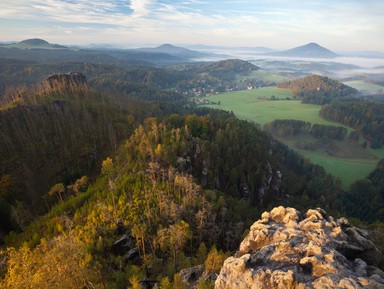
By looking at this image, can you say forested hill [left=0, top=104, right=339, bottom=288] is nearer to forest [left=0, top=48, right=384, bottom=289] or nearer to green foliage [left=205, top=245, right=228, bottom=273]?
green foliage [left=205, top=245, right=228, bottom=273]

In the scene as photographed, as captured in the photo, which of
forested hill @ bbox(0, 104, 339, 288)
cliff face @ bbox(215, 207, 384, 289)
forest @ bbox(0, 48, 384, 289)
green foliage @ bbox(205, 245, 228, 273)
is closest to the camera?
cliff face @ bbox(215, 207, 384, 289)

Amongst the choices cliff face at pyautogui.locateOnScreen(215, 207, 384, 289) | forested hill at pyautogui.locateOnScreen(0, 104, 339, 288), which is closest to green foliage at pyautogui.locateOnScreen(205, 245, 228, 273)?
forested hill at pyautogui.locateOnScreen(0, 104, 339, 288)

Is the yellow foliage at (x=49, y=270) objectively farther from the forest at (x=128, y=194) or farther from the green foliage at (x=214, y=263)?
the green foliage at (x=214, y=263)

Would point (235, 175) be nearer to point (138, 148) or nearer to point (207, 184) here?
point (207, 184)

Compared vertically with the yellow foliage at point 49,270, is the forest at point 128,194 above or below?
below

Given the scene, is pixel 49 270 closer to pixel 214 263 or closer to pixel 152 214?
pixel 214 263

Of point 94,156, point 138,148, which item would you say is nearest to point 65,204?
point 138,148

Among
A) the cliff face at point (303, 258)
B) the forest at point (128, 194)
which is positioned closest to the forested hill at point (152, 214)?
the forest at point (128, 194)
